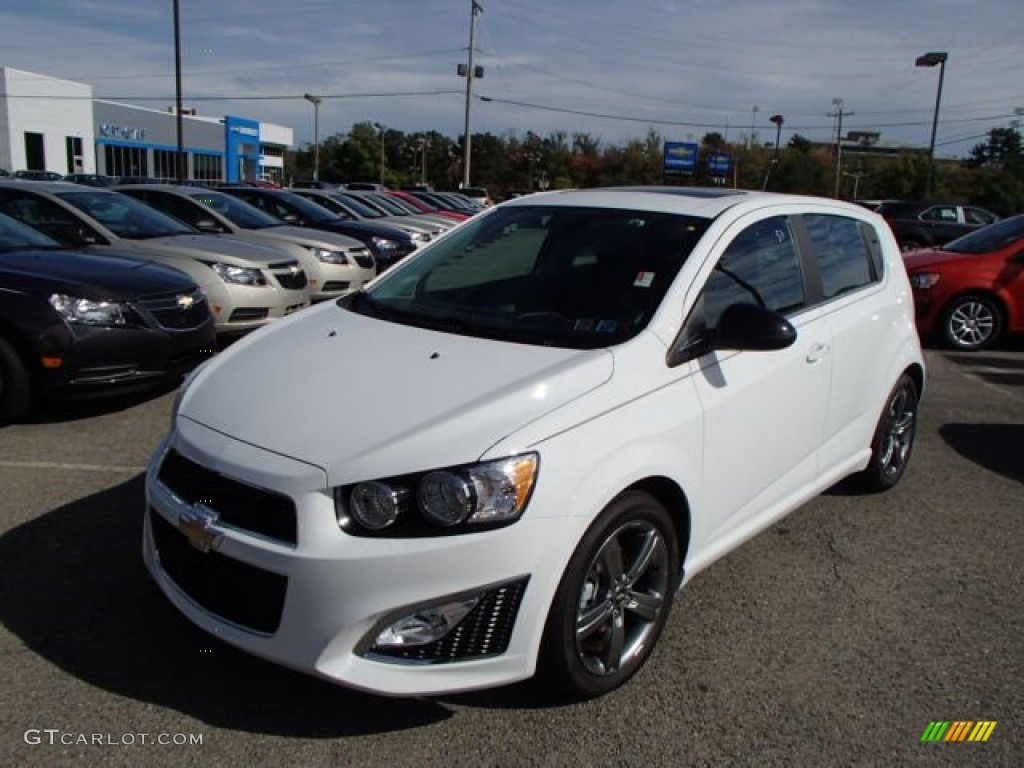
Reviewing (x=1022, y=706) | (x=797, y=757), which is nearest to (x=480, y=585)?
(x=797, y=757)

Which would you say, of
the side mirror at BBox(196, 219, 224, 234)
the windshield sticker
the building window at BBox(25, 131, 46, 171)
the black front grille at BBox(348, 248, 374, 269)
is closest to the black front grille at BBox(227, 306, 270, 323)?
the side mirror at BBox(196, 219, 224, 234)

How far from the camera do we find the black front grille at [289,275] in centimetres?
883

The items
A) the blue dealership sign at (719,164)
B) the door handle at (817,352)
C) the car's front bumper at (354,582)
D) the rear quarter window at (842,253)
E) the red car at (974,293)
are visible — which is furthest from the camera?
the blue dealership sign at (719,164)

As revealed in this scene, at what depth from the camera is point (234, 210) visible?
38.4ft

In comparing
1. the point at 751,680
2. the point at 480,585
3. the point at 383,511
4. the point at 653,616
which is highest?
the point at 383,511

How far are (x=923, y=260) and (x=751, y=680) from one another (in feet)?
28.9

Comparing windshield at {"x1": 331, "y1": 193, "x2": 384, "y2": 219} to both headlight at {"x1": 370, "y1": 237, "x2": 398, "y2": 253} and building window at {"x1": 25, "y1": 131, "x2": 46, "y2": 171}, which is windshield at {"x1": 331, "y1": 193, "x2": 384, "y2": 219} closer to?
headlight at {"x1": 370, "y1": 237, "x2": 398, "y2": 253}

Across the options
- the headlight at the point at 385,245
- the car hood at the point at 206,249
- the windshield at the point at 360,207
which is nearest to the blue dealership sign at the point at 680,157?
the windshield at the point at 360,207

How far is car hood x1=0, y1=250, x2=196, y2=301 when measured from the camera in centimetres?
579

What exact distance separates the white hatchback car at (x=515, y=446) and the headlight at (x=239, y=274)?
15.0ft

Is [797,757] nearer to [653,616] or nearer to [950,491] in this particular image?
[653,616]

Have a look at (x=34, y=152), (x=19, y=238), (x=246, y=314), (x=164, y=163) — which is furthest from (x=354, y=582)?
(x=164, y=163)

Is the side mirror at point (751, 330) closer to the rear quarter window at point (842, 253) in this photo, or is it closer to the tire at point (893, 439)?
the rear quarter window at point (842, 253)

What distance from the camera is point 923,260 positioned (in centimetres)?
1052
